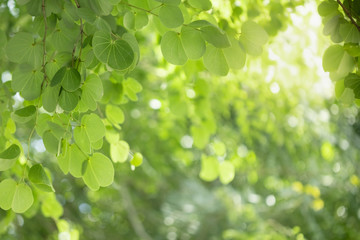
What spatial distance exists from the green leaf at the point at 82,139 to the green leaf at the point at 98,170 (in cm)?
1

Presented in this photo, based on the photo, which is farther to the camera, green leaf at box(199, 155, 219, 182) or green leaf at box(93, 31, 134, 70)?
green leaf at box(199, 155, 219, 182)

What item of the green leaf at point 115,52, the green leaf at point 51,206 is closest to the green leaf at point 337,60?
the green leaf at point 115,52

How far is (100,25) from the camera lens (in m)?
0.45

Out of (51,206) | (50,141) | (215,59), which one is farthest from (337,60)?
(51,206)

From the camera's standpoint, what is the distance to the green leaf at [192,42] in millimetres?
445

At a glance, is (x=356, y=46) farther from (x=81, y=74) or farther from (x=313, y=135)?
(x=313, y=135)

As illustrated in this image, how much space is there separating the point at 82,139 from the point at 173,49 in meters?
0.16

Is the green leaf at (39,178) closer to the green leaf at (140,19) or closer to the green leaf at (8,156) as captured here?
the green leaf at (8,156)

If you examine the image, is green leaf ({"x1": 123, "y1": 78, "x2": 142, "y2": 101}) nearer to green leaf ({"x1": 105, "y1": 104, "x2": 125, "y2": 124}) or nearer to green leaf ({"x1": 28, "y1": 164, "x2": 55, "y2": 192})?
green leaf ({"x1": 105, "y1": 104, "x2": 125, "y2": 124})

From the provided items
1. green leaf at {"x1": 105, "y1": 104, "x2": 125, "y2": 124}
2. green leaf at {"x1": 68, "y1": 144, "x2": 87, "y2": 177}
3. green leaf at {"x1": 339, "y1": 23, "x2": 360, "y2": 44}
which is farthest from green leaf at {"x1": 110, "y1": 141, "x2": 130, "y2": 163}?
green leaf at {"x1": 339, "y1": 23, "x2": 360, "y2": 44}

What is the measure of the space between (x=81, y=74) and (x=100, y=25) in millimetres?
68

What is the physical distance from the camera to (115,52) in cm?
44

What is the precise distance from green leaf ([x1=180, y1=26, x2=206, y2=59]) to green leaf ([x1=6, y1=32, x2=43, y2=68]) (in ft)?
0.63

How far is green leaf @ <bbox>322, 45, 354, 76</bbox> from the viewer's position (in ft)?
1.58
